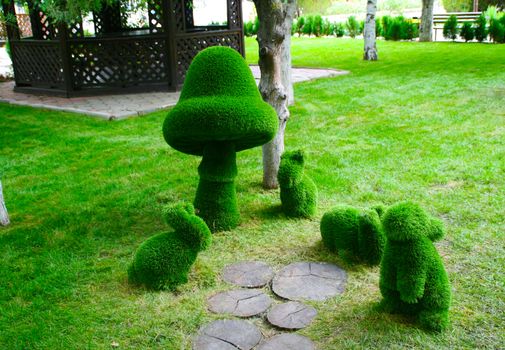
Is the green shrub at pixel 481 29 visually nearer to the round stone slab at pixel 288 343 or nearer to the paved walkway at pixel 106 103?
the paved walkway at pixel 106 103

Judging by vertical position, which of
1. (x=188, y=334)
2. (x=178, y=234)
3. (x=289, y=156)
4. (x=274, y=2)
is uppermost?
(x=274, y=2)

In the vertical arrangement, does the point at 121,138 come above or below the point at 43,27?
below

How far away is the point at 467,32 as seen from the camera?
72.0ft

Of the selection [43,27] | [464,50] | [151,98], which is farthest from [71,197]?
[464,50]

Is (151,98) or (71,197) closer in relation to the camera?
(71,197)

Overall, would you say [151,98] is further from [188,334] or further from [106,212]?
[188,334]

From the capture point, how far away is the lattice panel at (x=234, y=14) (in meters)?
13.8

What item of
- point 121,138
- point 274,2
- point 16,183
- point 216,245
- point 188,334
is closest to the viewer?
point 188,334

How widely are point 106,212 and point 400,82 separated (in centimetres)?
916

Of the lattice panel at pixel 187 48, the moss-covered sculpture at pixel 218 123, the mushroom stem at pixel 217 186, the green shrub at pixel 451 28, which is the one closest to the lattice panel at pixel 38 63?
the lattice panel at pixel 187 48

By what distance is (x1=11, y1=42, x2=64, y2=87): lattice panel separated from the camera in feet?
40.6

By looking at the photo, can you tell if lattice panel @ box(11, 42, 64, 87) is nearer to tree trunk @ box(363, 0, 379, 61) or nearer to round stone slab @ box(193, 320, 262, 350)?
tree trunk @ box(363, 0, 379, 61)

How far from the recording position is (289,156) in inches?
198

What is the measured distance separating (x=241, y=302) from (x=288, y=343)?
24.0 inches
